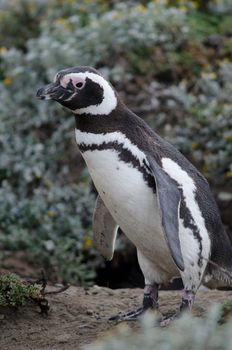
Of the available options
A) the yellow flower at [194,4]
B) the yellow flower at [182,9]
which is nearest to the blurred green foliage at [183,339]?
the yellow flower at [182,9]

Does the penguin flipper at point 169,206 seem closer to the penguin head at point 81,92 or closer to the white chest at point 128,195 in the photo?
the white chest at point 128,195

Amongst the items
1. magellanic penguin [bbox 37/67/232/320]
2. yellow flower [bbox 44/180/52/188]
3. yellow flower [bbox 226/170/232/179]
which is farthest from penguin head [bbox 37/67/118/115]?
yellow flower [bbox 44/180/52/188]

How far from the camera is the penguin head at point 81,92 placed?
361cm

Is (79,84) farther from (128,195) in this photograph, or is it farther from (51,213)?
(51,213)

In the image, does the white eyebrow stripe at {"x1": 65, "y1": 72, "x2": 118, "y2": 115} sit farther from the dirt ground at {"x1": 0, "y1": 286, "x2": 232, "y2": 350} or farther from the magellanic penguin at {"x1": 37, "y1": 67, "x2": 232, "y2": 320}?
the dirt ground at {"x1": 0, "y1": 286, "x2": 232, "y2": 350}

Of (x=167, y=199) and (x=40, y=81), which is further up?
(x=167, y=199)

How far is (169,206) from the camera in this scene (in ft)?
11.3

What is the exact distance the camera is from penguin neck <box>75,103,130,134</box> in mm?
3609

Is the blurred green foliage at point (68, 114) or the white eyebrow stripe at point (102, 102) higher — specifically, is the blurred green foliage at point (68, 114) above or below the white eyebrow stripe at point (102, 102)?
below

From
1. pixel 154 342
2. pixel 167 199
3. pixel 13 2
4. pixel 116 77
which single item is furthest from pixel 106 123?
pixel 13 2

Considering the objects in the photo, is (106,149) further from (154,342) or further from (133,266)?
(133,266)

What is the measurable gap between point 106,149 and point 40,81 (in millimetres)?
3573

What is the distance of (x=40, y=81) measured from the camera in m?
7.02

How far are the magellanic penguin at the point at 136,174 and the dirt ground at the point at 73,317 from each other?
0.38m
